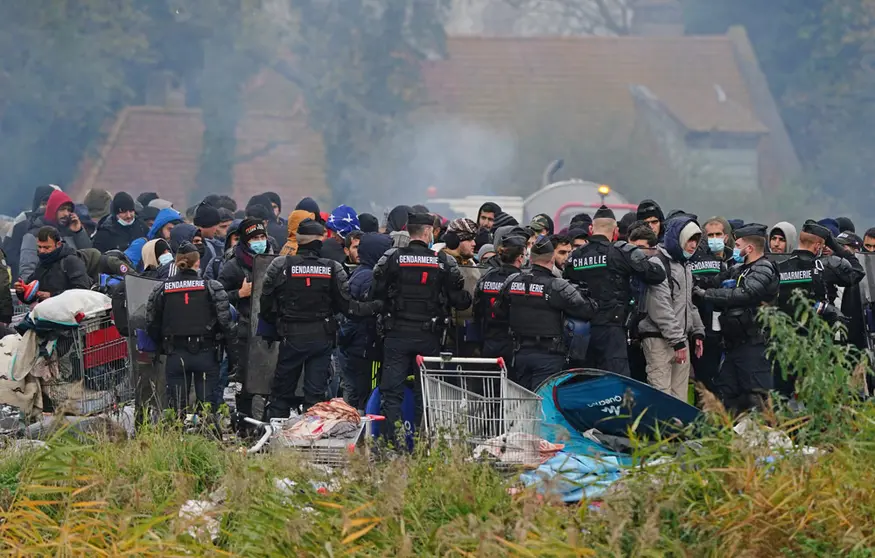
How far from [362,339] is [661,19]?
191 feet

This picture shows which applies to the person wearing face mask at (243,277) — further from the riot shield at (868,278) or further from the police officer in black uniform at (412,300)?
the riot shield at (868,278)

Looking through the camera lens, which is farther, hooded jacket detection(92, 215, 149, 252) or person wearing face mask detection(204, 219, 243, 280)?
hooded jacket detection(92, 215, 149, 252)

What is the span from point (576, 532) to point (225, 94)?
49755mm

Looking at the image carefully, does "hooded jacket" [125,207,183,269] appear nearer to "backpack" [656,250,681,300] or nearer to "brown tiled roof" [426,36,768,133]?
"backpack" [656,250,681,300]

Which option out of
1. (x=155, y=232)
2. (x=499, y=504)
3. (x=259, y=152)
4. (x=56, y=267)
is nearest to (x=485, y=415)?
(x=499, y=504)

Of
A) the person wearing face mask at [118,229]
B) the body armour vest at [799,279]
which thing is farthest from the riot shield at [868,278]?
the person wearing face mask at [118,229]

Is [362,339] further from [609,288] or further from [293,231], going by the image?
[609,288]

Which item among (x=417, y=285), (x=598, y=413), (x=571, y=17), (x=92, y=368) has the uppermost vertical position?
(x=571, y=17)

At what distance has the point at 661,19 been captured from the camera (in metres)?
67.9

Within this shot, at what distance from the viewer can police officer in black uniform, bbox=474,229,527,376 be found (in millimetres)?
11125

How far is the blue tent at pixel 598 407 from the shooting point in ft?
30.9

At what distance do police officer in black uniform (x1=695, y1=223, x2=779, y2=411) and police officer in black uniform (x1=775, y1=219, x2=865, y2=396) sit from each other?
0.94 ft

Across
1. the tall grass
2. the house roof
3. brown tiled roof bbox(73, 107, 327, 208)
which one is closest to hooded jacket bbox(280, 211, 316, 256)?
the tall grass

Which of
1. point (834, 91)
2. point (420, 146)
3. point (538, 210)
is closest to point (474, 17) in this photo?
point (420, 146)
